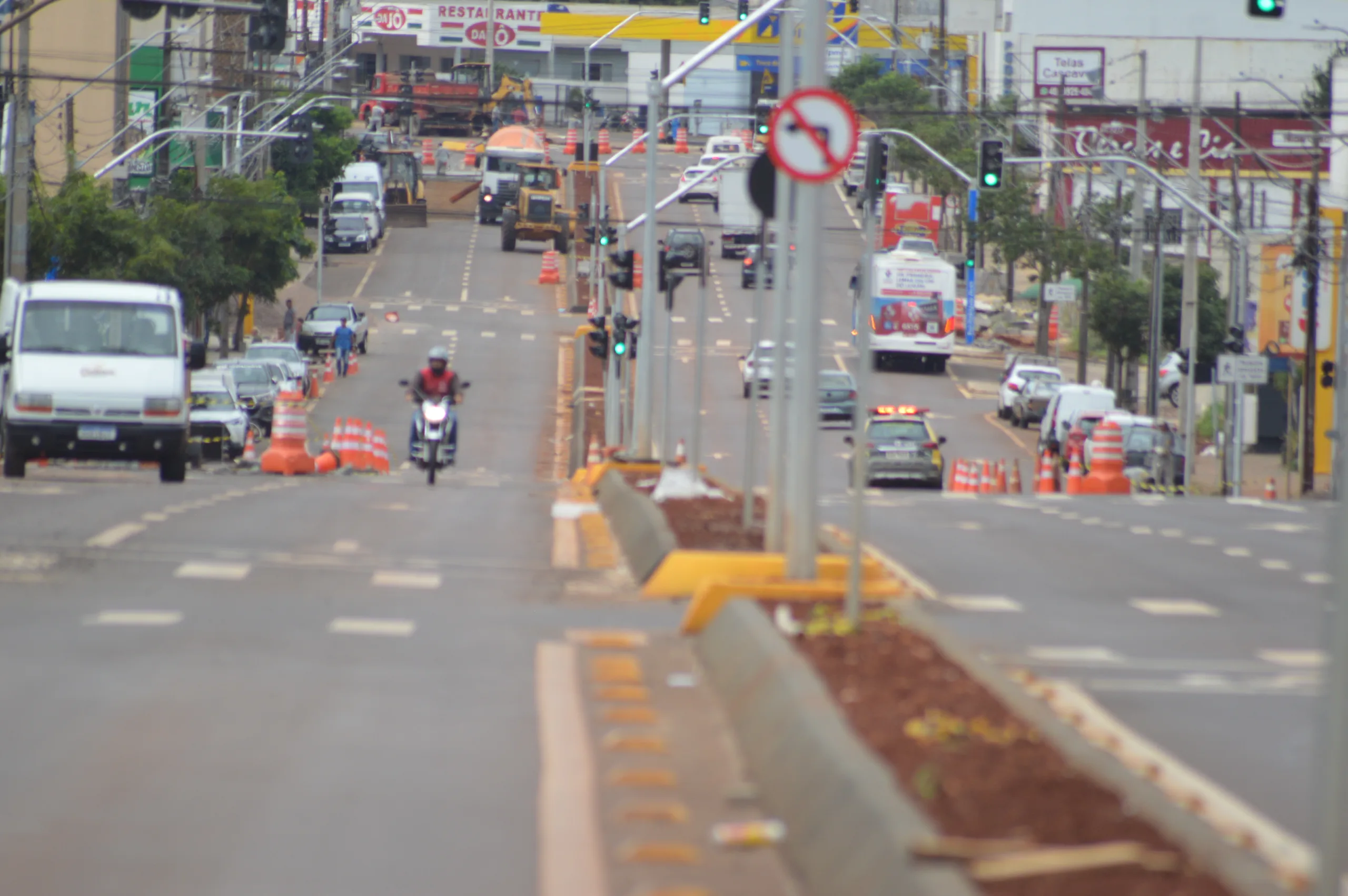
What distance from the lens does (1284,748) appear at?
27.6ft

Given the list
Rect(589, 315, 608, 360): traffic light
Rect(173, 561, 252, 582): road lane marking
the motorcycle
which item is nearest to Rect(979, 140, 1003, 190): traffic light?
Rect(589, 315, 608, 360): traffic light

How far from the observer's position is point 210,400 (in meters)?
37.3

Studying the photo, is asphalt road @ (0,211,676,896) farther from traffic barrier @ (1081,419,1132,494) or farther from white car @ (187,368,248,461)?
white car @ (187,368,248,461)

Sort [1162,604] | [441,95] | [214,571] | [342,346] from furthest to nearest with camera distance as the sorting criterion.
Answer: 1. [441,95]
2. [342,346]
3. [214,571]
4. [1162,604]

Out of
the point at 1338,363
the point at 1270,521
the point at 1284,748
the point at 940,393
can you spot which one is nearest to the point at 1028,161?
the point at 1338,363

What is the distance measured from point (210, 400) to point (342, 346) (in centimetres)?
1867

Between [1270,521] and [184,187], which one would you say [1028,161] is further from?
[184,187]

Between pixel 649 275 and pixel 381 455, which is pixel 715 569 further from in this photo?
pixel 381 455

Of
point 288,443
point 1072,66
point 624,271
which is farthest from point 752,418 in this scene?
point 1072,66

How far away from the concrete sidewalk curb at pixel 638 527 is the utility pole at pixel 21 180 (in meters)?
16.6

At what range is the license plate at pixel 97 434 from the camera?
75.3 ft

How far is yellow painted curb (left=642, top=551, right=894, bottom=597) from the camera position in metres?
11.9

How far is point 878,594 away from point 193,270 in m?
44.5

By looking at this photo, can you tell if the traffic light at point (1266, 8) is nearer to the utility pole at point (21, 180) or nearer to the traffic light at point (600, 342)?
the utility pole at point (21, 180)
